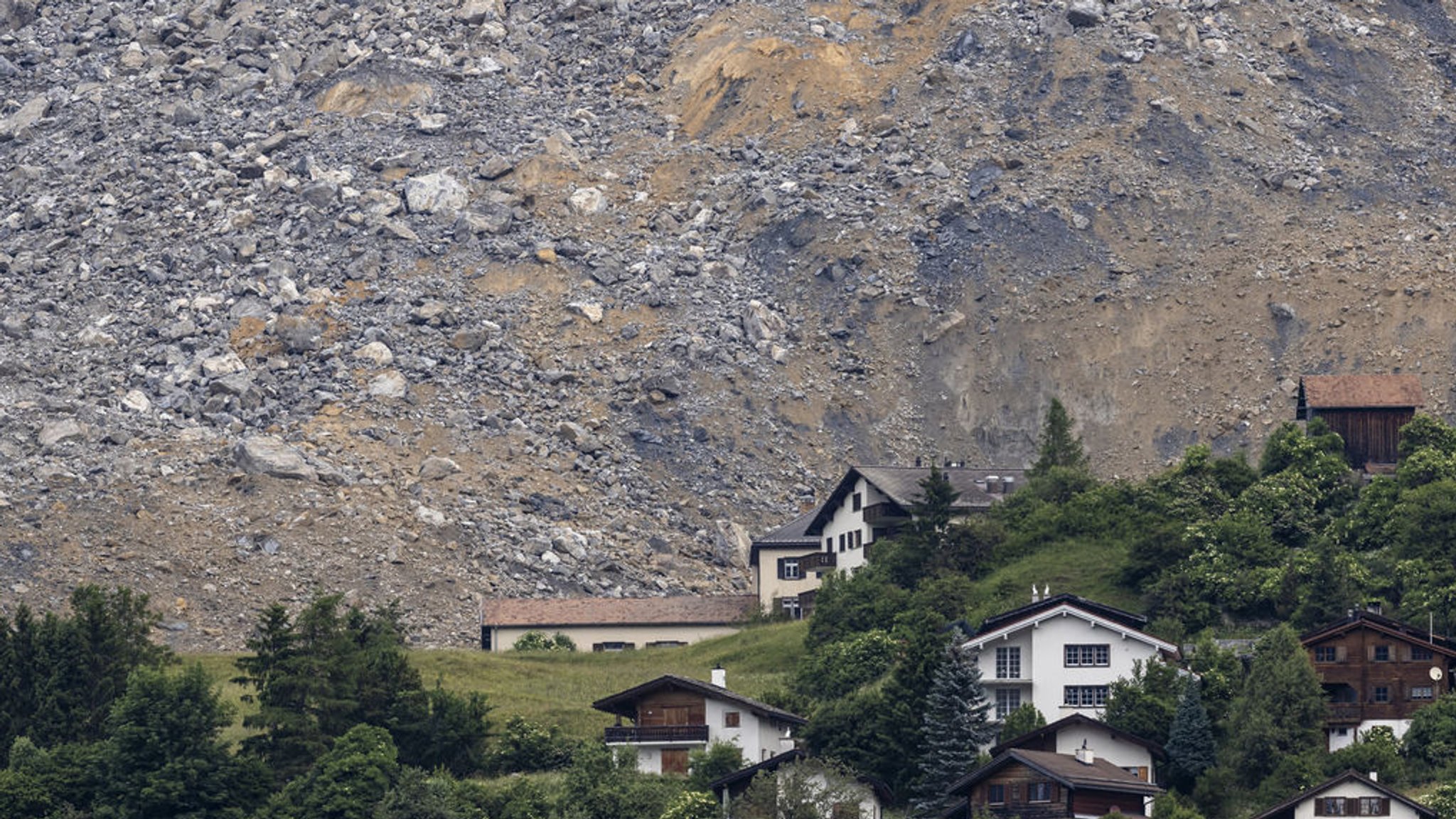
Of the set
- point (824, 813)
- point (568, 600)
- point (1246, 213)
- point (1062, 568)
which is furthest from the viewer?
point (1246, 213)

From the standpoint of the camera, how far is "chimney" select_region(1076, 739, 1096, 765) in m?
101

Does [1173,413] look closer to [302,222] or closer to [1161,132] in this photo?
[1161,132]

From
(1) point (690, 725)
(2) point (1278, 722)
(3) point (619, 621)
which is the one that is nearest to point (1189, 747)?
(2) point (1278, 722)

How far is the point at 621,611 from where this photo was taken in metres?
144

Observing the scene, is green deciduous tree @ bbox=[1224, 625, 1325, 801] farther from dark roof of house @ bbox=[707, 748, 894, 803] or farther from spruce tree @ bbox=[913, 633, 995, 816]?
dark roof of house @ bbox=[707, 748, 894, 803]

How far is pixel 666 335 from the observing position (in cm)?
17625

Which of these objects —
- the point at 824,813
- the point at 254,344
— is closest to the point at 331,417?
the point at 254,344

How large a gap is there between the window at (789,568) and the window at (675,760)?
34562 mm

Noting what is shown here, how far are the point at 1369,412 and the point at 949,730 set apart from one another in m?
39.2

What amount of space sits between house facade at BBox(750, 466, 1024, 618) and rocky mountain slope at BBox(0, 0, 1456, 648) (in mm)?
11801

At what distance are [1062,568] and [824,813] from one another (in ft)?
97.9

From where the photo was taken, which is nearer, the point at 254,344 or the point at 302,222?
the point at 254,344

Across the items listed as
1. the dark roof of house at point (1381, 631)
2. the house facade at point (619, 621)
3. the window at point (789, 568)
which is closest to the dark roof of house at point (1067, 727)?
the dark roof of house at point (1381, 631)

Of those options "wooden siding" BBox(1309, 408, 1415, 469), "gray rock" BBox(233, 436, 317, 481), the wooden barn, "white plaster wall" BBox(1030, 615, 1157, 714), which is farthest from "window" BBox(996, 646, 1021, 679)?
"gray rock" BBox(233, 436, 317, 481)
